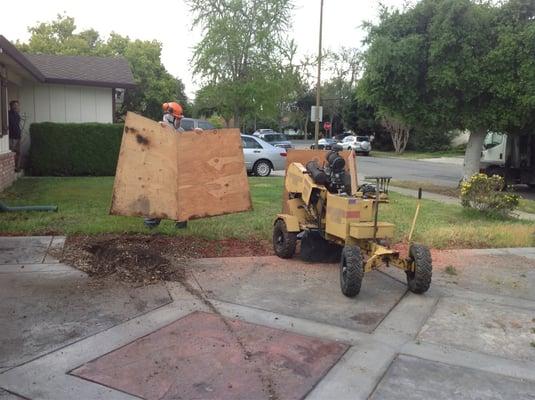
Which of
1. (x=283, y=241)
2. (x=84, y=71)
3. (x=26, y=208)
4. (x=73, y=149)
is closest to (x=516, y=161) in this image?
(x=283, y=241)

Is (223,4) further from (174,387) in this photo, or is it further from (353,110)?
(353,110)

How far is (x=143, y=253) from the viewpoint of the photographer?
6473 mm

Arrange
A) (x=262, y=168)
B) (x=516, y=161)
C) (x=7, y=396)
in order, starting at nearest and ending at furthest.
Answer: (x=7, y=396)
(x=516, y=161)
(x=262, y=168)

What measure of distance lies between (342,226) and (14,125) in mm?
11393

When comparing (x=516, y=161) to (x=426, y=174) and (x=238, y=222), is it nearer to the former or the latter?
(x=426, y=174)

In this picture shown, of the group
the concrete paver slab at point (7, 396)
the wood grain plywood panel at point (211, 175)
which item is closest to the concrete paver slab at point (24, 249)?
the wood grain plywood panel at point (211, 175)

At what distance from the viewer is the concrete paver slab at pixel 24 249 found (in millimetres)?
6348

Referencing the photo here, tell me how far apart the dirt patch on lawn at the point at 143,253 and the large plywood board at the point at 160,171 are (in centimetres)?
46

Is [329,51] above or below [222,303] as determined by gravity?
above

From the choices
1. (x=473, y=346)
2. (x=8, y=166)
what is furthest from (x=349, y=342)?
(x=8, y=166)

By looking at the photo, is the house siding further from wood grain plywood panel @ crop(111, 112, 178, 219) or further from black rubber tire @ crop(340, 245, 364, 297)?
black rubber tire @ crop(340, 245, 364, 297)

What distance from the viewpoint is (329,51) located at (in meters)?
55.8

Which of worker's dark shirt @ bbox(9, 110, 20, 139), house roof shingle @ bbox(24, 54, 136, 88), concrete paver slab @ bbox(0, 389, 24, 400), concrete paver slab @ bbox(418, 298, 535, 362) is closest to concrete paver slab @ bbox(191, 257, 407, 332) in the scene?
concrete paver slab @ bbox(418, 298, 535, 362)

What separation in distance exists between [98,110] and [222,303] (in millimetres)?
14212
